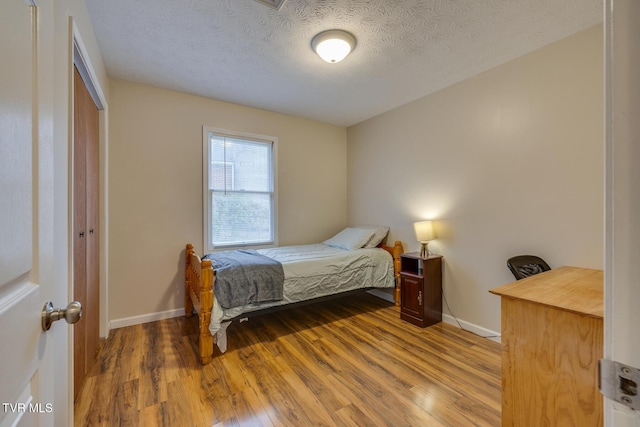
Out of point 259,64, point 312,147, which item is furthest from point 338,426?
point 312,147

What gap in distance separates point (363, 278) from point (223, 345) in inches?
62.5

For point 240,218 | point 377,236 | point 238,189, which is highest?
point 238,189

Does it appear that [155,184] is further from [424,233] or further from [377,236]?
[424,233]

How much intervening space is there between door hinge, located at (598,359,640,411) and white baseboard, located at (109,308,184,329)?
11.2ft

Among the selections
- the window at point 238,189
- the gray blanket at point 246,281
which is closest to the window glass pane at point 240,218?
the window at point 238,189

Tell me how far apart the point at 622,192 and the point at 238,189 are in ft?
11.2

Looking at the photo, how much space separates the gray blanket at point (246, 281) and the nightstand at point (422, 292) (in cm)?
140

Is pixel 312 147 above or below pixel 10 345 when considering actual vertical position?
above

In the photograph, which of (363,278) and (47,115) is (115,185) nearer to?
(47,115)

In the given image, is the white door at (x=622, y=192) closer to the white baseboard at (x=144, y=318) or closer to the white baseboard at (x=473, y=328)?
the white baseboard at (x=473, y=328)

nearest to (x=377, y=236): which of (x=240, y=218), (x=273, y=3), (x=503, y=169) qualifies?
(x=503, y=169)

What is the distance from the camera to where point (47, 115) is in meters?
0.71

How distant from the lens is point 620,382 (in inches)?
17.3

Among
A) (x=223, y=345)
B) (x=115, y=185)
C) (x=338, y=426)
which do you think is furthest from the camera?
(x=115, y=185)
